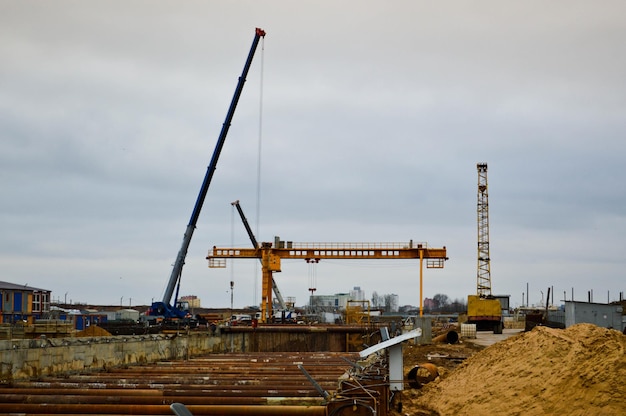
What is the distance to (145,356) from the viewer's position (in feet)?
80.1

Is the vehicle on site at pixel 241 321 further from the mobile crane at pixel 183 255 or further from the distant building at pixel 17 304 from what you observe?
the distant building at pixel 17 304

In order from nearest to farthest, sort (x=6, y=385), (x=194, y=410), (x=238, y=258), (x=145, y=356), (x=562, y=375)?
(x=194, y=410)
(x=6, y=385)
(x=562, y=375)
(x=145, y=356)
(x=238, y=258)

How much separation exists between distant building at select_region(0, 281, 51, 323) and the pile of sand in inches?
1601

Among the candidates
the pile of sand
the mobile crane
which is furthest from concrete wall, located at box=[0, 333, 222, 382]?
the mobile crane

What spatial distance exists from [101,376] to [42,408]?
5.78m

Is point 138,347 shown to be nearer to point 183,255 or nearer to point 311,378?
point 311,378

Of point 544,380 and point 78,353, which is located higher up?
point 78,353

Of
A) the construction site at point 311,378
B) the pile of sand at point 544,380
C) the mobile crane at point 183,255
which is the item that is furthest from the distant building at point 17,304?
the pile of sand at point 544,380

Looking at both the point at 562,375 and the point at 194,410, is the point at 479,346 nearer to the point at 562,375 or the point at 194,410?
the point at 562,375

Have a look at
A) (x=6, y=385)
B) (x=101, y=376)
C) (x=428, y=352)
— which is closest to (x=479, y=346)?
Result: (x=428, y=352)

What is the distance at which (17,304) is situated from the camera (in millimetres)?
60219

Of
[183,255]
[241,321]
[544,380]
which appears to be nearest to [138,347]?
[544,380]

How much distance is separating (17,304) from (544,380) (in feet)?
170

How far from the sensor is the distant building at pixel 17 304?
56.8 m
